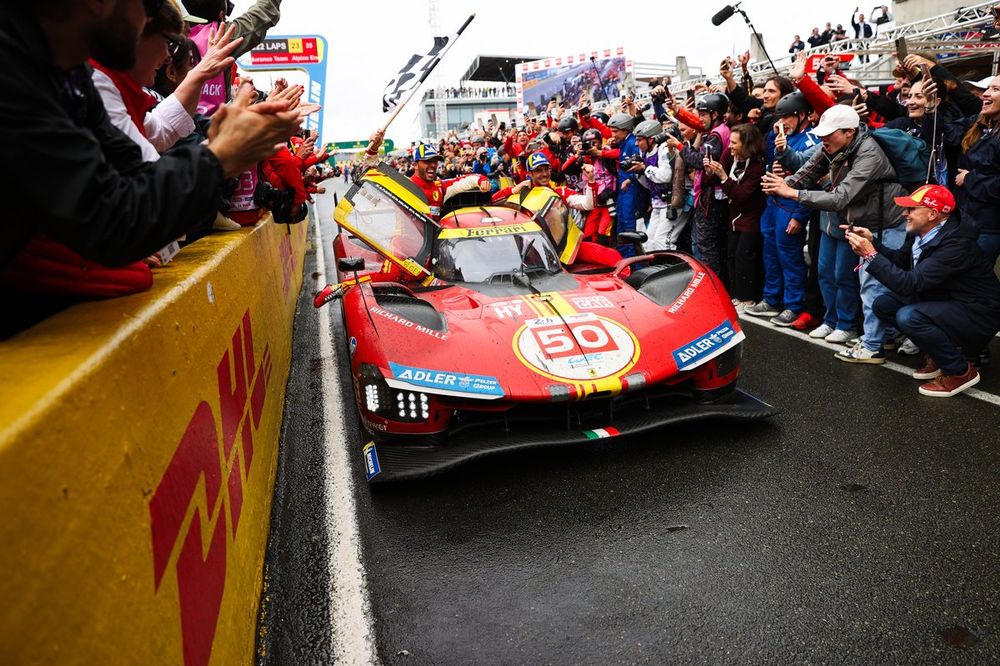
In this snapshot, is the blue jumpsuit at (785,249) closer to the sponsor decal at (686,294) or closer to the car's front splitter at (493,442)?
the sponsor decal at (686,294)

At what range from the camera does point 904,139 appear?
5.09 meters

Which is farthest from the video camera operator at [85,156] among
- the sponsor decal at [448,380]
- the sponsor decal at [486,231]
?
the sponsor decal at [486,231]

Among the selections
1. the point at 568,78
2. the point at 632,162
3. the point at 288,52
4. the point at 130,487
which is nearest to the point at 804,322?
the point at 632,162

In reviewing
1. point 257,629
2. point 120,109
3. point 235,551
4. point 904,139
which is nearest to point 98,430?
point 235,551

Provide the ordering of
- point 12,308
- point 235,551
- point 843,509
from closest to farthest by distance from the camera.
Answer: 1. point 12,308
2. point 235,551
3. point 843,509

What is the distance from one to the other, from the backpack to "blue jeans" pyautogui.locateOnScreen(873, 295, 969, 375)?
50.3 inches

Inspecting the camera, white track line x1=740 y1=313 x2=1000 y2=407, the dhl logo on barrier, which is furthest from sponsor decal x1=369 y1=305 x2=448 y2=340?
the camera

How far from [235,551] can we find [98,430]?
1.15 m

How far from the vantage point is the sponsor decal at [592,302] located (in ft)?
13.4

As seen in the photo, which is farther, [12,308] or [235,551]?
[235,551]

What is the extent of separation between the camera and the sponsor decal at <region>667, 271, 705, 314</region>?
156 inches

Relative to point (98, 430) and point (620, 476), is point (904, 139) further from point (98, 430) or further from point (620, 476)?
point (98, 430)

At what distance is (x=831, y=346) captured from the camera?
548 cm

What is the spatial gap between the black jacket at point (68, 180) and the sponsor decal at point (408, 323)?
2.20 meters
